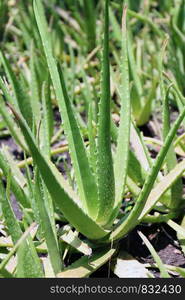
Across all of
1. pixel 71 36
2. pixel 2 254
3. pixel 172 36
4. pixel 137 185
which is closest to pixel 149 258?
pixel 137 185

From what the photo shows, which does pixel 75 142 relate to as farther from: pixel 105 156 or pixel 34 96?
pixel 34 96

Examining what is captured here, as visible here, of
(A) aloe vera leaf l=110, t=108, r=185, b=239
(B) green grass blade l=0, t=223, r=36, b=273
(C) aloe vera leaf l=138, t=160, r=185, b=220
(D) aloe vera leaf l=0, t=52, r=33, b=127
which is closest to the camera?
(B) green grass blade l=0, t=223, r=36, b=273

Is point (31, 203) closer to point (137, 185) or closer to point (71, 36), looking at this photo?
point (137, 185)

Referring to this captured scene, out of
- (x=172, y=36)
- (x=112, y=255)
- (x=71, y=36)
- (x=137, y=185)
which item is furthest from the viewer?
(x=71, y=36)

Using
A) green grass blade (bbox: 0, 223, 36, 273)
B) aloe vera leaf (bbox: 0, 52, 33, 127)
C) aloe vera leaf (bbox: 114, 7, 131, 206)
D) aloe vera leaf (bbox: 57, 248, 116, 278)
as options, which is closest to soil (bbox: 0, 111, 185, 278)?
aloe vera leaf (bbox: 57, 248, 116, 278)

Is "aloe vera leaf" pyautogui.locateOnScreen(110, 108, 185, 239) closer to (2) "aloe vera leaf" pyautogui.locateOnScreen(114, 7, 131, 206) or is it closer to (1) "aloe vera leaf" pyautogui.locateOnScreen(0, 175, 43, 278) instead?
(2) "aloe vera leaf" pyautogui.locateOnScreen(114, 7, 131, 206)

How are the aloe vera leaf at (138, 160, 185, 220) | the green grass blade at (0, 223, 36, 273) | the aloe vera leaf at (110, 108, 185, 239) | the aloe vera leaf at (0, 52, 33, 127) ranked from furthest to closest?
the aloe vera leaf at (0, 52, 33, 127)
the aloe vera leaf at (138, 160, 185, 220)
the aloe vera leaf at (110, 108, 185, 239)
the green grass blade at (0, 223, 36, 273)
